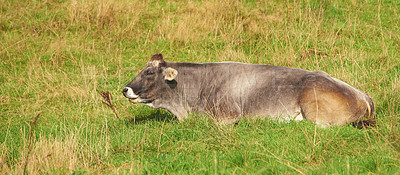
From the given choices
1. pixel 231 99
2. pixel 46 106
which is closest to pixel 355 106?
pixel 231 99

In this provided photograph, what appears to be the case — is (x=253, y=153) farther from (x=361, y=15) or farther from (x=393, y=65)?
(x=361, y=15)

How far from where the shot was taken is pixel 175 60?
435 inches

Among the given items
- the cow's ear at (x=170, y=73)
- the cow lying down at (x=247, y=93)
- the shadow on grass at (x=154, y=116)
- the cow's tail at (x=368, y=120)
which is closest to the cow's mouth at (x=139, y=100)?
the cow lying down at (x=247, y=93)

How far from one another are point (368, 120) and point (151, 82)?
3284mm

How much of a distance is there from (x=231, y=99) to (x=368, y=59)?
3833mm

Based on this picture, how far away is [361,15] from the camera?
40.9 ft

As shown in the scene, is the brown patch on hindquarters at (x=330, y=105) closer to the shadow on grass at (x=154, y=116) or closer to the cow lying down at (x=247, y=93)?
the cow lying down at (x=247, y=93)

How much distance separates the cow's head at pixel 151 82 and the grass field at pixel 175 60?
39 centimetres

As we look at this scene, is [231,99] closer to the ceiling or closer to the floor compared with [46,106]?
closer to the ceiling

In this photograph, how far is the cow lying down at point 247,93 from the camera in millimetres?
6230

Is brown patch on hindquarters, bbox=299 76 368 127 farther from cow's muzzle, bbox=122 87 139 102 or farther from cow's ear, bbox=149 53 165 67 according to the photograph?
cow's muzzle, bbox=122 87 139 102

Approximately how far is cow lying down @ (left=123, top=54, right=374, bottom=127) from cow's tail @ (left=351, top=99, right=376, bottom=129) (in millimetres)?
15

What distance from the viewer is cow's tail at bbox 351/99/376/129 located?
585 centimetres

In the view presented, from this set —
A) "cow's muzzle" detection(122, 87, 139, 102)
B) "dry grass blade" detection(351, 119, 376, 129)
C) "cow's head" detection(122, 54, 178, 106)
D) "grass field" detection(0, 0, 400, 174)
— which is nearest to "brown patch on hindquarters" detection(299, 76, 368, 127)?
"dry grass blade" detection(351, 119, 376, 129)
